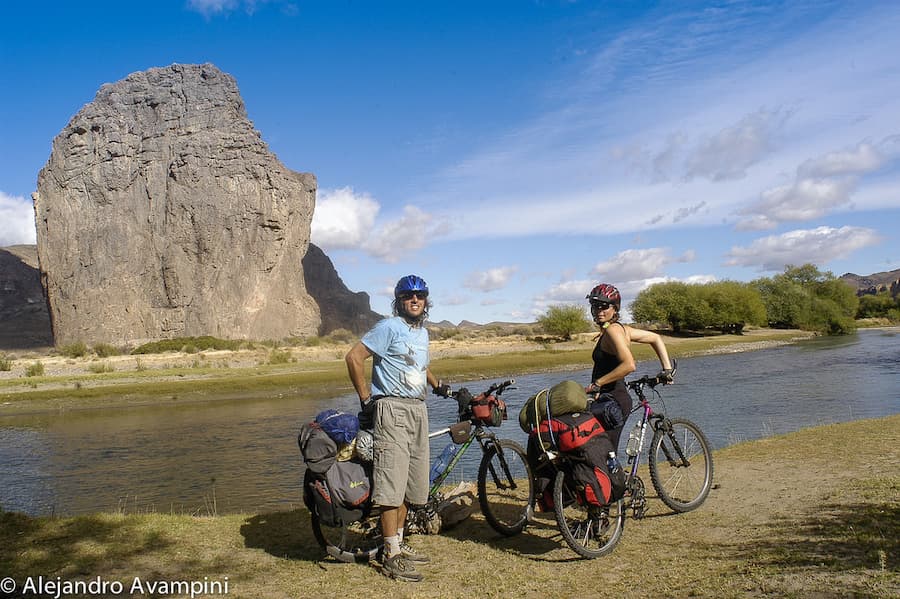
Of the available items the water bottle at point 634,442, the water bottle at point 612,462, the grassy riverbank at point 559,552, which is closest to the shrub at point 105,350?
the grassy riverbank at point 559,552

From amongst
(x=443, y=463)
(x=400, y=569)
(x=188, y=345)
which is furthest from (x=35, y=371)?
(x=400, y=569)

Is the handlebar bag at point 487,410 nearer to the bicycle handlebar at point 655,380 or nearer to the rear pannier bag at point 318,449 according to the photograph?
the bicycle handlebar at point 655,380

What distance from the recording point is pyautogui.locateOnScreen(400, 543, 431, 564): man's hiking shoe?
17.7ft

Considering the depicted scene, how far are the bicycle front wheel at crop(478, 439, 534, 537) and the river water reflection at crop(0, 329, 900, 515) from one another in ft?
14.1

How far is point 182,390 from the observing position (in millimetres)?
32125

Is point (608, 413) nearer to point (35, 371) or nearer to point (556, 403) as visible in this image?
point (556, 403)

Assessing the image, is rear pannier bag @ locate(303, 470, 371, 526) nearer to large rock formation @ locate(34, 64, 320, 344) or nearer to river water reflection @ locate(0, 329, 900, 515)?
river water reflection @ locate(0, 329, 900, 515)

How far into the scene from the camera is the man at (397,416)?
17.5 ft

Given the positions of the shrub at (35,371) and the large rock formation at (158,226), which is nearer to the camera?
the shrub at (35,371)

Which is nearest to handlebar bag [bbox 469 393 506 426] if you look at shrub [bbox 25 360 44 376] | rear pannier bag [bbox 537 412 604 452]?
rear pannier bag [bbox 537 412 604 452]

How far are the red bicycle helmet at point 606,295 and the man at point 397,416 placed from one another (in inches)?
68.9

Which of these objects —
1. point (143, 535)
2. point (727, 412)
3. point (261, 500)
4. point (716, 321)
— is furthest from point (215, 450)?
point (716, 321)

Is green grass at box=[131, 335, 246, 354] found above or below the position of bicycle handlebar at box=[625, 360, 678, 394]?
above

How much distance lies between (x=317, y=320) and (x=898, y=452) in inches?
3148
